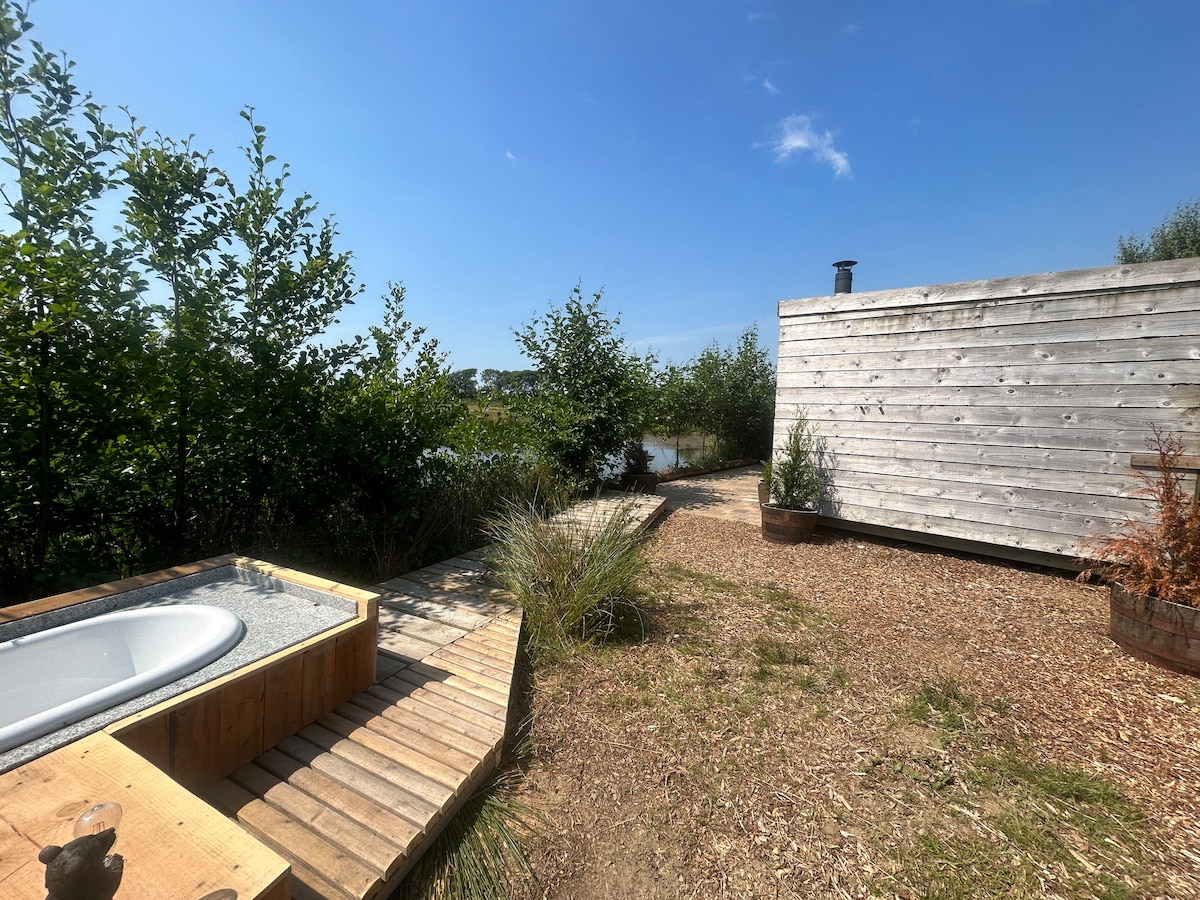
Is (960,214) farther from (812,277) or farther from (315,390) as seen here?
(315,390)

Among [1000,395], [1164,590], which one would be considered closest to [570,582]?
[1164,590]

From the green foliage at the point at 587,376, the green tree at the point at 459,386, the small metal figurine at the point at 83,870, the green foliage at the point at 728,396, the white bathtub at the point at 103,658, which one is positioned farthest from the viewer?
the green foliage at the point at 728,396

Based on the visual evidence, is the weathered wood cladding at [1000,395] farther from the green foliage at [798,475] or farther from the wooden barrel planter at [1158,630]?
the wooden barrel planter at [1158,630]

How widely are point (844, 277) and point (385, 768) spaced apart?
222 inches

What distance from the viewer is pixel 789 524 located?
4465mm

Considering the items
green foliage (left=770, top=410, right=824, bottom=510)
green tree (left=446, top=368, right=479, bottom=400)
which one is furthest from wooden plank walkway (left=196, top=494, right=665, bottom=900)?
green foliage (left=770, top=410, right=824, bottom=510)

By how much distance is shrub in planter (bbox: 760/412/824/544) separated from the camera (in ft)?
14.7

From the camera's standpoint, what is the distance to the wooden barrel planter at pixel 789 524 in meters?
4.45

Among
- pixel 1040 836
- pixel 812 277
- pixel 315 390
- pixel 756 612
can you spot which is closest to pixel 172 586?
pixel 315 390

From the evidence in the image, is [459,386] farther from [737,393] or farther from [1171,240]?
→ [1171,240]

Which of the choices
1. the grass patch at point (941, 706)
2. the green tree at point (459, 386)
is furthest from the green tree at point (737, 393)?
the grass patch at point (941, 706)

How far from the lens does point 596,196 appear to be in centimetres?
697

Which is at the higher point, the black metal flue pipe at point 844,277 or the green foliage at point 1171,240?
the green foliage at point 1171,240

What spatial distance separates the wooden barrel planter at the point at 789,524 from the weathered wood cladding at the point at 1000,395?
434mm
